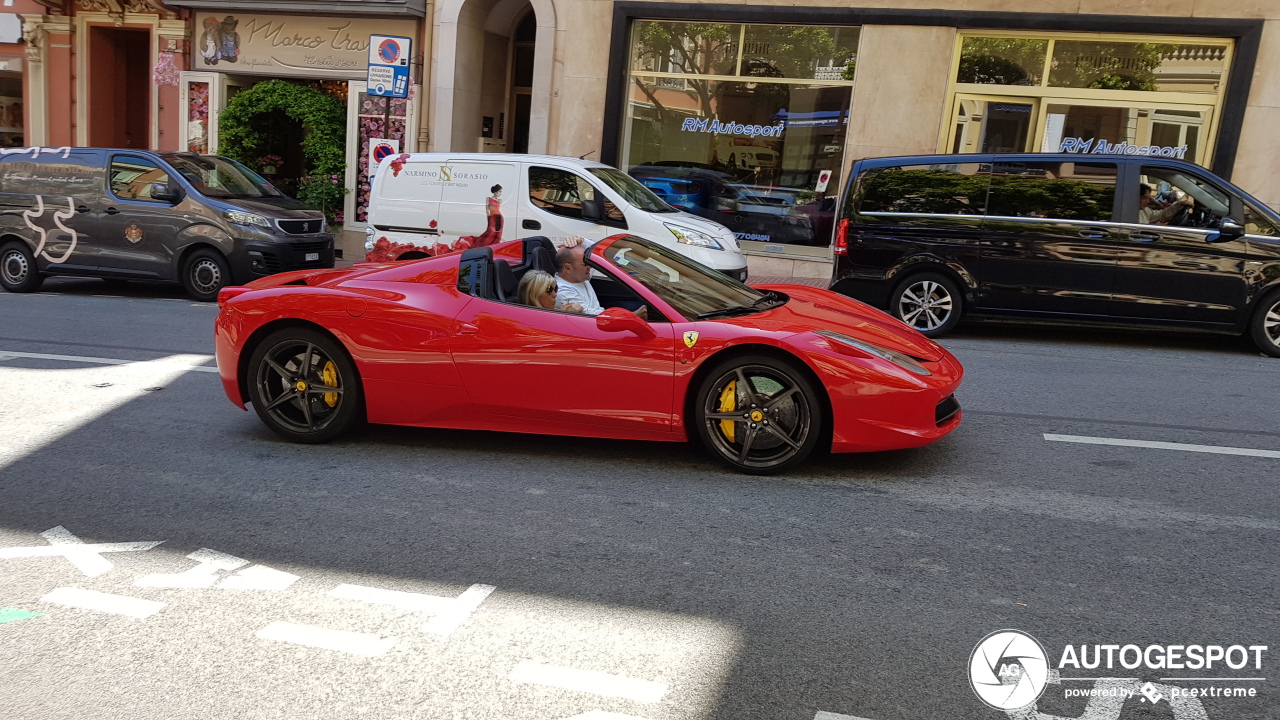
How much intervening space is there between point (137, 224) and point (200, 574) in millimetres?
9871

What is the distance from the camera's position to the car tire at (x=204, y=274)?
12.7 metres

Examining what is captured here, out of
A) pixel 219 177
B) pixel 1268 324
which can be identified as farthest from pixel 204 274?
pixel 1268 324

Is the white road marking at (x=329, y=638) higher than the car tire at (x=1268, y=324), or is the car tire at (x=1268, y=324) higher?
the car tire at (x=1268, y=324)

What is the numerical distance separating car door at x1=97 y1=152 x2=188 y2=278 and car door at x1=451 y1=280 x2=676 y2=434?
846 centimetres

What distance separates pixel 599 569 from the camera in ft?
14.0

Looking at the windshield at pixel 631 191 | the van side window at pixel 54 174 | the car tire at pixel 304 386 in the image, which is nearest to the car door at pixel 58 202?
the van side window at pixel 54 174

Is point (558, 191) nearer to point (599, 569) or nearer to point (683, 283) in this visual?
point (683, 283)

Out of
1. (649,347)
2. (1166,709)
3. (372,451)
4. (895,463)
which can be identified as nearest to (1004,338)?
(895,463)

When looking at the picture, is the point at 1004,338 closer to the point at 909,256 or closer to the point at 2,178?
the point at 909,256

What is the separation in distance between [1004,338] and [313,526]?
7.87m

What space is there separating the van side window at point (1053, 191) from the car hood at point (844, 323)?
472cm

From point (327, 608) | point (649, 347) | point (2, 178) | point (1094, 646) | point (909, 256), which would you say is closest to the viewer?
point (1094, 646)

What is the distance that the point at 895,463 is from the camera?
5676mm

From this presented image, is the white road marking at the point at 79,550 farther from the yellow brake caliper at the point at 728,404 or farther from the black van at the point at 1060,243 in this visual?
A: the black van at the point at 1060,243
